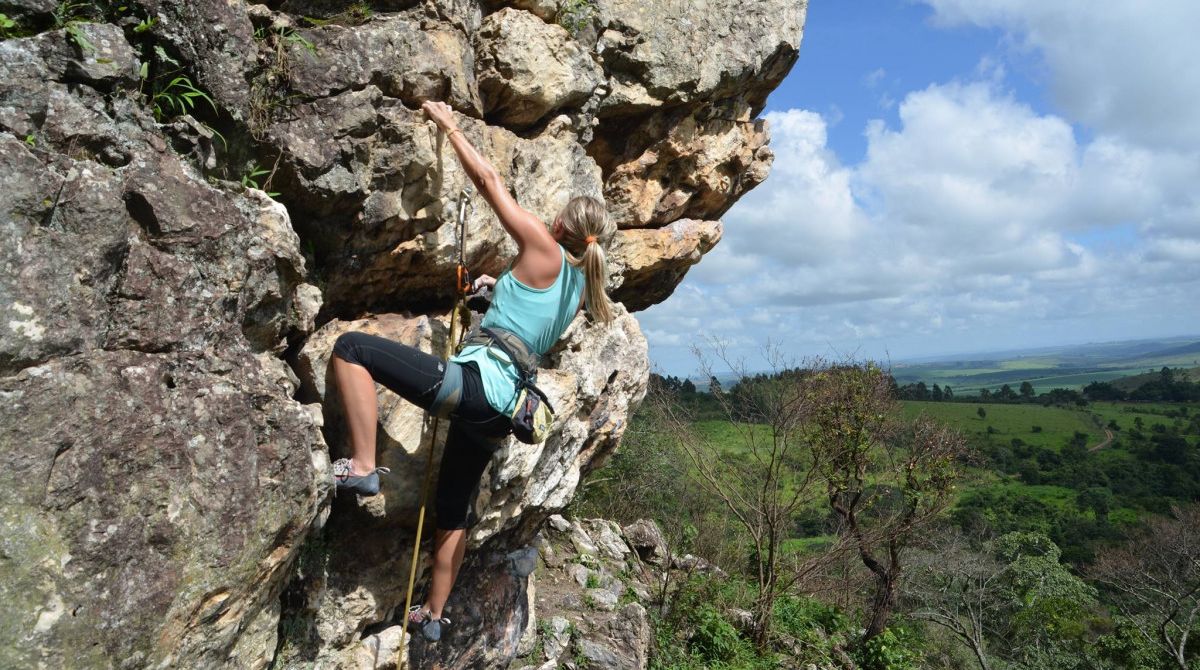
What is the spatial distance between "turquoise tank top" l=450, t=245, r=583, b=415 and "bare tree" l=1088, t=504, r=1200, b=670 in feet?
91.2

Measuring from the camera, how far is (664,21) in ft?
28.2

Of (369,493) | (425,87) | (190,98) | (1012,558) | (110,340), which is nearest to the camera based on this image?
(110,340)

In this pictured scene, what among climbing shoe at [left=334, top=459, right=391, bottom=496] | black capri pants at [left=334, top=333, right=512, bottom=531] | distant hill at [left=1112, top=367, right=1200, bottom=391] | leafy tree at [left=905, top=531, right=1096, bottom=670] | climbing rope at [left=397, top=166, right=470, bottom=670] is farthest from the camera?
distant hill at [left=1112, top=367, right=1200, bottom=391]

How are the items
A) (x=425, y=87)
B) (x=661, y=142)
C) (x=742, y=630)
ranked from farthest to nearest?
1. (x=742, y=630)
2. (x=661, y=142)
3. (x=425, y=87)

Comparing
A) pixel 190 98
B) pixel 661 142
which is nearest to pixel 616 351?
pixel 661 142

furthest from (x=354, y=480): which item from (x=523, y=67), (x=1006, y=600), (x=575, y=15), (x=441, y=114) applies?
(x=1006, y=600)

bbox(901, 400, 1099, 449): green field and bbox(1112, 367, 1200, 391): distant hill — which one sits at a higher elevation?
bbox(1112, 367, 1200, 391): distant hill

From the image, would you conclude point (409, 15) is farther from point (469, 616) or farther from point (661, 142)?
point (469, 616)

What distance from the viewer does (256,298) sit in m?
4.59

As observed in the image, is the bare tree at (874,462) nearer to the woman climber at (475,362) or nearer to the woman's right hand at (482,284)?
the woman's right hand at (482,284)

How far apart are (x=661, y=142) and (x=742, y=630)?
9.25 meters

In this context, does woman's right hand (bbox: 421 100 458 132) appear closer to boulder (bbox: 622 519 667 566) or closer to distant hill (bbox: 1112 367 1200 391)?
boulder (bbox: 622 519 667 566)

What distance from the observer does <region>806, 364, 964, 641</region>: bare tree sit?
17156 millimetres

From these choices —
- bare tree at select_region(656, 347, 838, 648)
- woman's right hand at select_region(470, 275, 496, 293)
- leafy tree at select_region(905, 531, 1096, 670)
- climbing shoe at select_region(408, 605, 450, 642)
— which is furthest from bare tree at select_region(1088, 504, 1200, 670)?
woman's right hand at select_region(470, 275, 496, 293)
